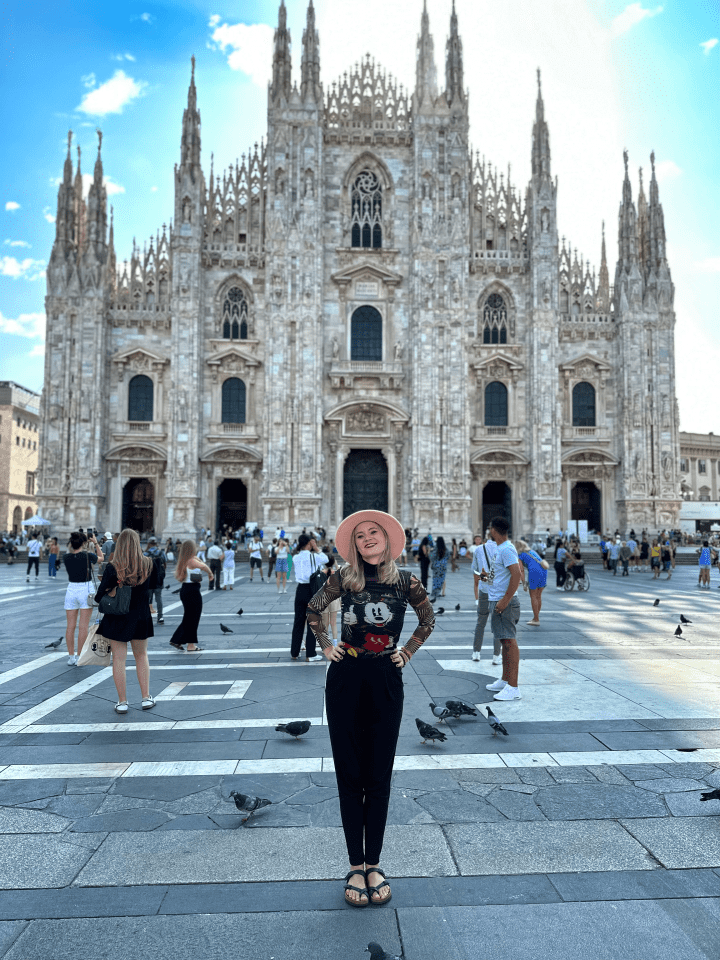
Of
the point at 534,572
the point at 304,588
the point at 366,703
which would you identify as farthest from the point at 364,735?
the point at 534,572

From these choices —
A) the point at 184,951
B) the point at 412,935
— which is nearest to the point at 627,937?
the point at 412,935

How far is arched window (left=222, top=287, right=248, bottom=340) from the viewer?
3194cm

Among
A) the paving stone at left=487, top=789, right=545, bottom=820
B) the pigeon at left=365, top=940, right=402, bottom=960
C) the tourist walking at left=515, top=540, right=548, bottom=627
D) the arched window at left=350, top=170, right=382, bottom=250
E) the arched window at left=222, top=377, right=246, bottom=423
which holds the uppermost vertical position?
the arched window at left=350, top=170, right=382, bottom=250

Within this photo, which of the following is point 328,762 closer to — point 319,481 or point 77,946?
point 77,946

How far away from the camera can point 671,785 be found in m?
4.38

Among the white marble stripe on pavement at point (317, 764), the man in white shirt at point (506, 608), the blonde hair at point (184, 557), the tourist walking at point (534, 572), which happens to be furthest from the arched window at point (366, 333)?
→ the white marble stripe on pavement at point (317, 764)

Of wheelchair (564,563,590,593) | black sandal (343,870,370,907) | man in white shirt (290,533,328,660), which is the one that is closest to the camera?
black sandal (343,870,370,907)

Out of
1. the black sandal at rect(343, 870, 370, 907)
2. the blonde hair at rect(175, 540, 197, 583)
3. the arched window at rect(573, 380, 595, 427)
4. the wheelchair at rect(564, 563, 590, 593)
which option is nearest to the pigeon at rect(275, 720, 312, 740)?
the black sandal at rect(343, 870, 370, 907)

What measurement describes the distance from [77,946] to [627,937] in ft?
7.40

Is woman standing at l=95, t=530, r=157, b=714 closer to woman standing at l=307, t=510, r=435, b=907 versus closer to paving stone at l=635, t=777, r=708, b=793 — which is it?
woman standing at l=307, t=510, r=435, b=907

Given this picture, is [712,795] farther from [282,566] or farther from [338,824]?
[282,566]

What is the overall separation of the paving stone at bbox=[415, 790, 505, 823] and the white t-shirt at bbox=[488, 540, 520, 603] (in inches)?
113

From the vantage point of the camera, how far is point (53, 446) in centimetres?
3041

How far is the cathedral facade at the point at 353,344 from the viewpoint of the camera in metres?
30.6
